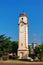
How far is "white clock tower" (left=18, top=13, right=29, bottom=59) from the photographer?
224ft

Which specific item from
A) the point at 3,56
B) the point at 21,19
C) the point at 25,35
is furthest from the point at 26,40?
the point at 3,56

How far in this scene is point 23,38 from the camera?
227 feet

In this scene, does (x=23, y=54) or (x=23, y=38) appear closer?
(x=23, y=54)

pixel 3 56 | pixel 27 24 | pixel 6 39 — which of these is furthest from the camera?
pixel 27 24

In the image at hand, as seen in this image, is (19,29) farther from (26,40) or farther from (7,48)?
(7,48)

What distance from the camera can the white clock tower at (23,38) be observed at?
6812 centimetres

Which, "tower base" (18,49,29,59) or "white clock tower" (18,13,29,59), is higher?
"white clock tower" (18,13,29,59)

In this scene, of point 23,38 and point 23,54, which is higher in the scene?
point 23,38

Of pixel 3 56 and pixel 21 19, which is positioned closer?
pixel 3 56

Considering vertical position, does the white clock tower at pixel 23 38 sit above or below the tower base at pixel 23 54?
above

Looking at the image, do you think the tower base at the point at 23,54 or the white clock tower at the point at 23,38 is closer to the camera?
the tower base at the point at 23,54

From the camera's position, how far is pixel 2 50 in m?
61.4

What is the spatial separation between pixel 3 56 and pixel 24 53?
10.8 metres

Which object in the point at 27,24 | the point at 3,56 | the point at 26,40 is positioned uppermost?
the point at 27,24
